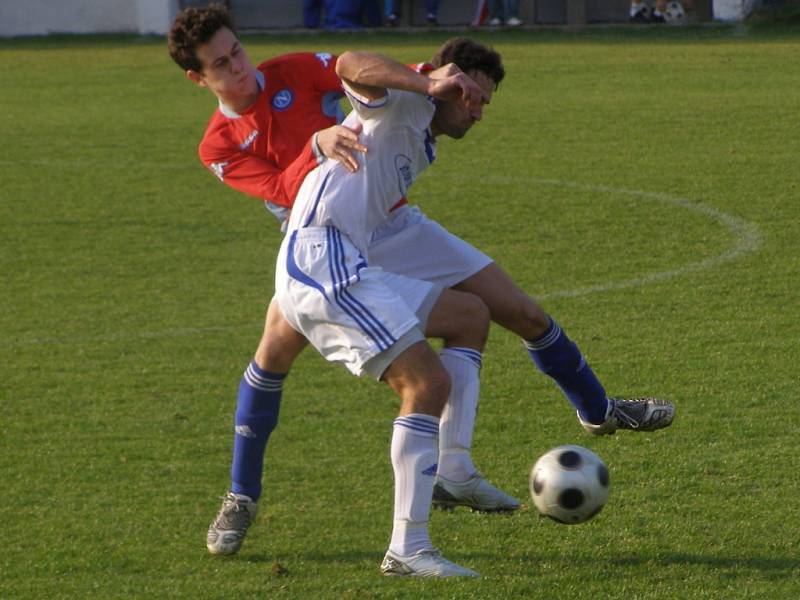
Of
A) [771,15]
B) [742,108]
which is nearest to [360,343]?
[742,108]

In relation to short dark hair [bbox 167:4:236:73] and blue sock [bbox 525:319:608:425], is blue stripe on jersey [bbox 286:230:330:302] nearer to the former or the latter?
short dark hair [bbox 167:4:236:73]

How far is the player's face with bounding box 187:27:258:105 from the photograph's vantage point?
5.26m

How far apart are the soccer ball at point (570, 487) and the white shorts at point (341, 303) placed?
68cm

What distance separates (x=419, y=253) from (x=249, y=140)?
2.54 feet

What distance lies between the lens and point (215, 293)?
9055mm

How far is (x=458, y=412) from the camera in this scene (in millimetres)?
5043

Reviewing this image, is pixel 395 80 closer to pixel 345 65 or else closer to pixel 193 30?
pixel 345 65

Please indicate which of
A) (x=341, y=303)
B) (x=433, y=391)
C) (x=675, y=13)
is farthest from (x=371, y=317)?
(x=675, y=13)

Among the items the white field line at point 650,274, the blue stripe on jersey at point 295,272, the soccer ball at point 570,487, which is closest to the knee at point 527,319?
the soccer ball at point 570,487

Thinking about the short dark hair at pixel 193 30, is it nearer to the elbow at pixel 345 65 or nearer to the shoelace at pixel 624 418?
the elbow at pixel 345 65

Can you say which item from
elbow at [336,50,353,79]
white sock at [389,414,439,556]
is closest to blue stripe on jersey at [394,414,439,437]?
white sock at [389,414,439,556]

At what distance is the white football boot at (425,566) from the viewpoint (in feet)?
14.9

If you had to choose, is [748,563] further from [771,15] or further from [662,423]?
[771,15]

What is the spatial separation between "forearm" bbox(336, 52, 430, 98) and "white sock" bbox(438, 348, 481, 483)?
1.02 m
